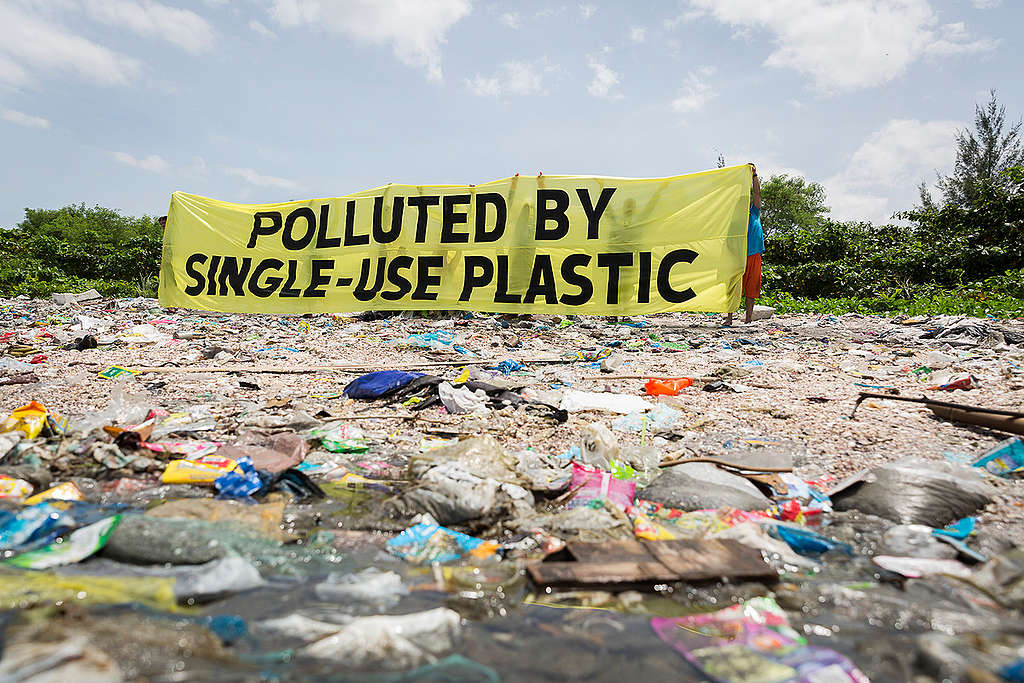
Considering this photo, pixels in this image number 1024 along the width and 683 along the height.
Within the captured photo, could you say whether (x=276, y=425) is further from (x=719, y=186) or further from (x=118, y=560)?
(x=719, y=186)

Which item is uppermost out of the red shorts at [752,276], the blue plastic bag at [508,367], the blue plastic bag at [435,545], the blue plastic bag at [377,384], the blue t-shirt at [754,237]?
the blue t-shirt at [754,237]

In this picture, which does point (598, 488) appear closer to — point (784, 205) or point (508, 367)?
point (508, 367)

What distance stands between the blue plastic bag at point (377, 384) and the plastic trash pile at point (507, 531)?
18 mm

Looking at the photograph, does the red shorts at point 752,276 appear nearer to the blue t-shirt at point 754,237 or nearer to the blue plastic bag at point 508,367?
the blue t-shirt at point 754,237

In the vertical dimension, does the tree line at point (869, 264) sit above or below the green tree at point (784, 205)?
below

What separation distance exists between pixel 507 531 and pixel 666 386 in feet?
6.68

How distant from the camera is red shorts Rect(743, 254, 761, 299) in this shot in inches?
171

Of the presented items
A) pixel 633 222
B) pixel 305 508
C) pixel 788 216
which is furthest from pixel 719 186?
pixel 788 216

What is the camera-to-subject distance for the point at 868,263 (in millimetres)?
10172

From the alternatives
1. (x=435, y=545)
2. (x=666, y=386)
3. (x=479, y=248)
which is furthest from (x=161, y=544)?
(x=479, y=248)

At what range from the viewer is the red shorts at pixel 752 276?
4.34m

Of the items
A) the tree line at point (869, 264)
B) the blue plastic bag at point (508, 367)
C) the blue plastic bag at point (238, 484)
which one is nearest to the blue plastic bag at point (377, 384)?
the blue plastic bag at point (508, 367)

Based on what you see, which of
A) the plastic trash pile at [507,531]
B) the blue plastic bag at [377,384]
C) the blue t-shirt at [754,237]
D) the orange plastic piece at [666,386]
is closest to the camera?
the plastic trash pile at [507,531]

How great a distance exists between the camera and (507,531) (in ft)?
5.46
